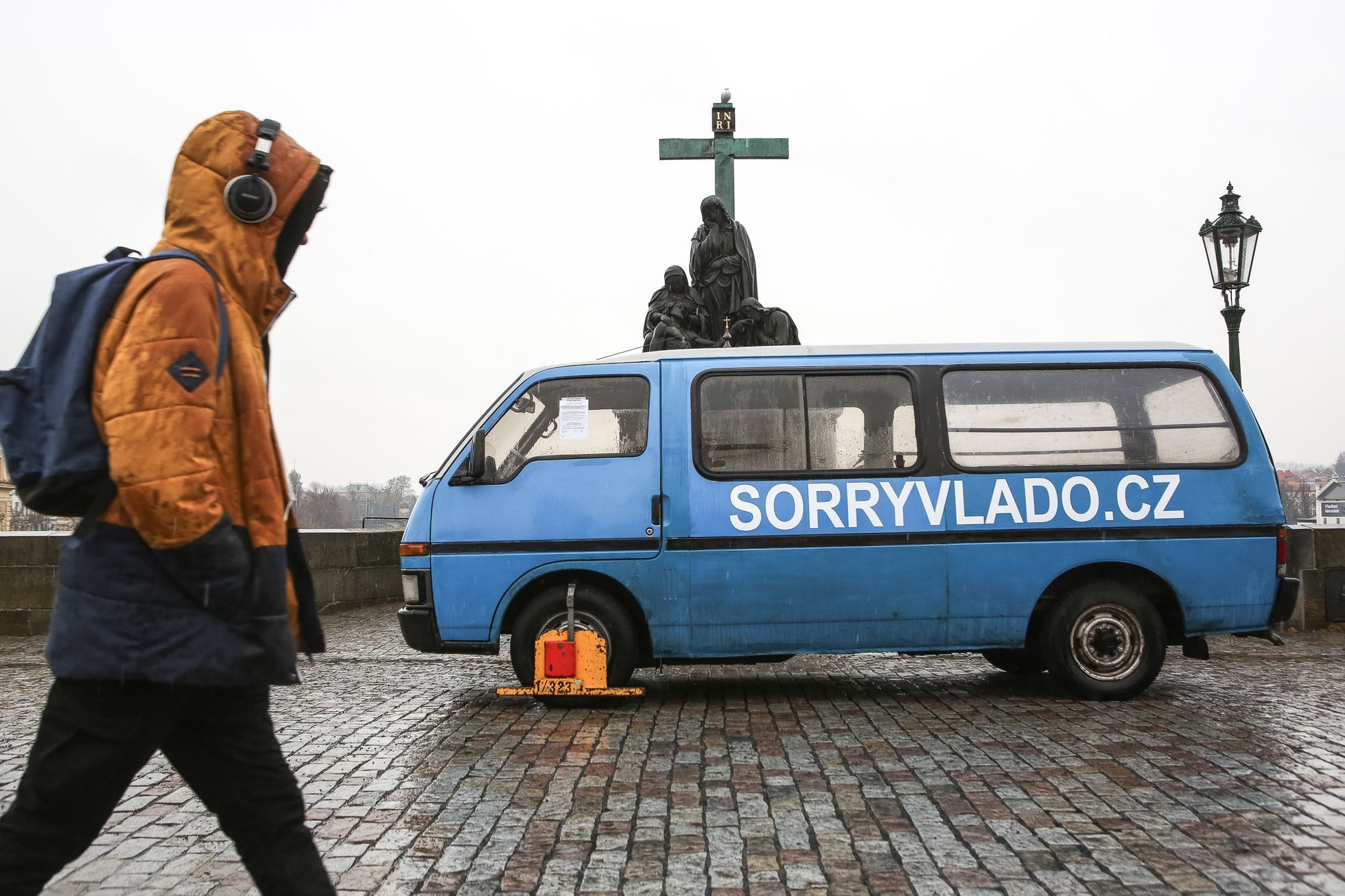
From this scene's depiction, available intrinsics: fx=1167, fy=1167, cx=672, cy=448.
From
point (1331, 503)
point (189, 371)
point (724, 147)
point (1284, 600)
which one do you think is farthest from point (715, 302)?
point (1331, 503)

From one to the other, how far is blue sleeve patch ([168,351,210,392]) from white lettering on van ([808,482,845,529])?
5.30 metres

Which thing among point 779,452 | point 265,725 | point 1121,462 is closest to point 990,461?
point 1121,462

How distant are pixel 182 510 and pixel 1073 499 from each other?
6289 mm

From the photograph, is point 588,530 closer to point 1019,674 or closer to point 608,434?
point 608,434

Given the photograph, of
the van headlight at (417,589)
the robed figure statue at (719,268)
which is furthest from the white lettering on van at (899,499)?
the robed figure statue at (719,268)

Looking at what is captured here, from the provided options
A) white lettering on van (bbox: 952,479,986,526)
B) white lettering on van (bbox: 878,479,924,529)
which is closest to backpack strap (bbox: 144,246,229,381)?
white lettering on van (bbox: 878,479,924,529)

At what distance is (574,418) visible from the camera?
25.0 ft

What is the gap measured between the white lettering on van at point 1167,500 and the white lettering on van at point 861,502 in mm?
1715

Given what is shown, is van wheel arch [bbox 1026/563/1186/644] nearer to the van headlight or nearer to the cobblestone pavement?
the cobblestone pavement

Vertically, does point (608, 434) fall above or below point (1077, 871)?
above

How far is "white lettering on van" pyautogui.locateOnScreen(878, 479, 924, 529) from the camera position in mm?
7527

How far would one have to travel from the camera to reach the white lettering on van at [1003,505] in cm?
756

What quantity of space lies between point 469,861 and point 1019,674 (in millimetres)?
6019

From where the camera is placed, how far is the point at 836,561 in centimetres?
747
